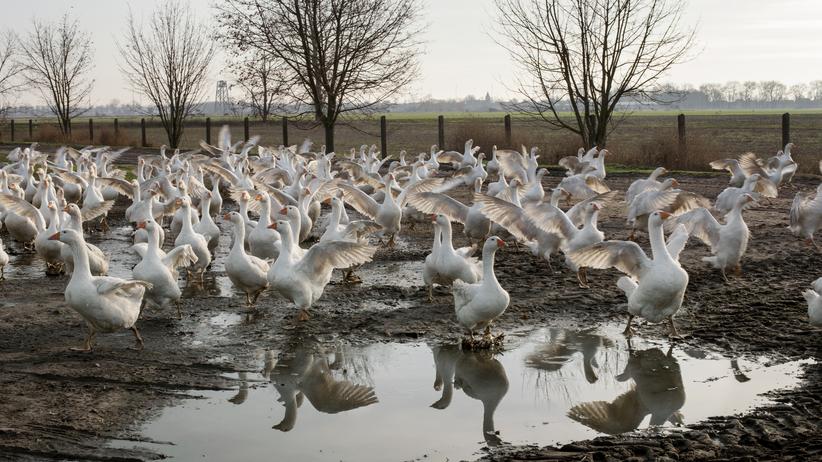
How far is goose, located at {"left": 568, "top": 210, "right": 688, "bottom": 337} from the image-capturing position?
812cm

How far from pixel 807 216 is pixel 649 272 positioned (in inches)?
207

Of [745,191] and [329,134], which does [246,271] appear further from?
[329,134]

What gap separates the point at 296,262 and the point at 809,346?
505cm

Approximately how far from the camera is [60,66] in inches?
1684

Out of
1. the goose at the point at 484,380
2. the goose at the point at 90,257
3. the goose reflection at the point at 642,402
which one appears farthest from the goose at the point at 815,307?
the goose at the point at 90,257

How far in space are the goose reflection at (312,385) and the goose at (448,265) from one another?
75.4 inches

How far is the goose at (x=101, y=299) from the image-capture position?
25.5ft

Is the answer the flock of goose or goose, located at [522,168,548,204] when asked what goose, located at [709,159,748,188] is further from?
goose, located at [522,168,548,204]

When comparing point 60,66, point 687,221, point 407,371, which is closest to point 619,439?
point 407,371

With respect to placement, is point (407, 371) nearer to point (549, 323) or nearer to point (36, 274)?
point (549, 323)

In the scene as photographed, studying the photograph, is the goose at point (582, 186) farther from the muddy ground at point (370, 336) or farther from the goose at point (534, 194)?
the muddy ground at point (370, 336)

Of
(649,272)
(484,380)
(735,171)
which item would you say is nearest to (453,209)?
(649,272)

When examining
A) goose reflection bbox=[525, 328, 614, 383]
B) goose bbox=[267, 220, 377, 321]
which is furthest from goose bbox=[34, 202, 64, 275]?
goose reflection bbox=[525, 328, 614, 383]

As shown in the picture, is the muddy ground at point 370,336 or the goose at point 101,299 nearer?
the muddy ground at point 370,336
